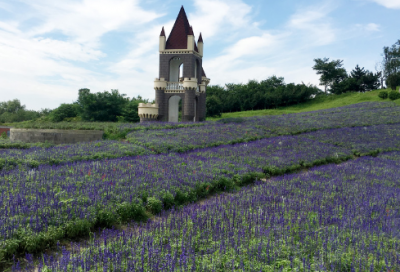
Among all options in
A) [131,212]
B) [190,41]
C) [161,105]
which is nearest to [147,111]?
[161,105]

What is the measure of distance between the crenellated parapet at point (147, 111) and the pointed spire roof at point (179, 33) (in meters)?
6.33

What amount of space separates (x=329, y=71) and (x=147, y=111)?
5660cm

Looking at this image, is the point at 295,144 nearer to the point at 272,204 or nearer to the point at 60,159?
the point at 272,204

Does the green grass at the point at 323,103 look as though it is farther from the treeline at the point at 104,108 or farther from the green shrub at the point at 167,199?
the green shrub at the point at 167,199

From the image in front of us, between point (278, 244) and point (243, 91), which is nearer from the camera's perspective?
point (278, 244)

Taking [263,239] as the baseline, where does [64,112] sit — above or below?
above

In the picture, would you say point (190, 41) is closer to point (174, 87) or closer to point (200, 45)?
point (200, 45)

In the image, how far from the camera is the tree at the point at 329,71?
68812 millimetres

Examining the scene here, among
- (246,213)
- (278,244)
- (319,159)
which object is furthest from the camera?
(319,159)

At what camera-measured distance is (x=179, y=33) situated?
2973cm

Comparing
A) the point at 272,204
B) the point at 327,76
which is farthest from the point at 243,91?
the point at 272,204

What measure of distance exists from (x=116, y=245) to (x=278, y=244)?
261cm

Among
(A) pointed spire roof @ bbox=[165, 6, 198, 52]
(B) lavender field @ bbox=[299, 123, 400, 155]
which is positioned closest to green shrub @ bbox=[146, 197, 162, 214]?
(B) lavender field @ bbox=[299, 123, 400, 155]

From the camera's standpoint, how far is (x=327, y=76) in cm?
7006
